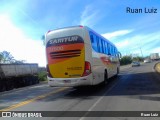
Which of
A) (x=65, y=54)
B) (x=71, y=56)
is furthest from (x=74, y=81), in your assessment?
(x=65, y=54)

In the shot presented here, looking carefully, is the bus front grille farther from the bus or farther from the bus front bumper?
the bus front bumper

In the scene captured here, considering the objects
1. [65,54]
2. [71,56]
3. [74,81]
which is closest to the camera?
[74,81]

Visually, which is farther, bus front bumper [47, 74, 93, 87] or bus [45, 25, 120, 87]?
bus [45, 25, 120, 87]

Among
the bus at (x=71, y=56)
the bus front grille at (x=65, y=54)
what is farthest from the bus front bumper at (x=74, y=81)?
the bus front grille at (x=65, y=54)

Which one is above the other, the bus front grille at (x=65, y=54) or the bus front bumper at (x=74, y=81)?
the bus front grille at (x=65, y=54)

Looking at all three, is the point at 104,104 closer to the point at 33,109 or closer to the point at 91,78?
the point at 33,109

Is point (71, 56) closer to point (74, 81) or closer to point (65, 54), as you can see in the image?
point (65, 54)

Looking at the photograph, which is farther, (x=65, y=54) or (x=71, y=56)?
(x=65, y=54)

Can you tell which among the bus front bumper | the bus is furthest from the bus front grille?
the bus front bumper

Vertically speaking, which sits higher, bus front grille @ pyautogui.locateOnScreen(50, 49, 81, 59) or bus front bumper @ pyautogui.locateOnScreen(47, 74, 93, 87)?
bus front grille @ pyautogui.locateOnScreen(50, 49, 81, 59)

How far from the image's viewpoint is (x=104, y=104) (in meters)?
11.5

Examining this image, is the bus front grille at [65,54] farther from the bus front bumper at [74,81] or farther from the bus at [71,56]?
the bus front bumper at [74,81]

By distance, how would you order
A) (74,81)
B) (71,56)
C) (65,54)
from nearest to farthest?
1. (74,81)
2. (71,56)
3. (65,54)

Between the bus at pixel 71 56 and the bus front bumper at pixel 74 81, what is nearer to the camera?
the bus front bumper at pixel 74 81
